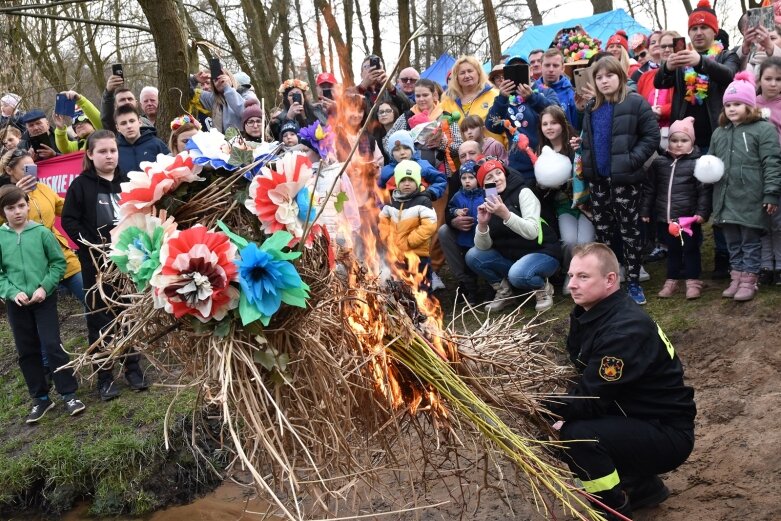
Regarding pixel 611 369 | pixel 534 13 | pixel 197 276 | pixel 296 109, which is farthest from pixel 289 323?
pixel 534 13

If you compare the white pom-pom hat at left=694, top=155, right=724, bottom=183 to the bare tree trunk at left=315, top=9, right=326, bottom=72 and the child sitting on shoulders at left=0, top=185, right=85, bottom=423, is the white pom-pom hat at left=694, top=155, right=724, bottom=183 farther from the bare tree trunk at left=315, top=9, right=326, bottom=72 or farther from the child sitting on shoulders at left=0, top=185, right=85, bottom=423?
the child sitting on shoulders at left=0, top=185, right=85, bottom=423

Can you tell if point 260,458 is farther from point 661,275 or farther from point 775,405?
Result: point 661,275

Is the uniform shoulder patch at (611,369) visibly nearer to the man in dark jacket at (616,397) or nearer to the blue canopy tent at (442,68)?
the man in dark jacket at (616,397)

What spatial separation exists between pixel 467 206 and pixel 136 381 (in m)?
3.04

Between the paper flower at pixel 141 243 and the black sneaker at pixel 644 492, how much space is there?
99.1 inches

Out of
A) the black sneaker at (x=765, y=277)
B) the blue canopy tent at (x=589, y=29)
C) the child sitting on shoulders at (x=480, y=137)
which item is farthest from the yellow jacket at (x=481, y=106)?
the blue canopy tent at (x=589, y=29)

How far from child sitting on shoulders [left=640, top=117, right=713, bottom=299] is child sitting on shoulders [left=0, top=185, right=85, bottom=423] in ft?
15.0

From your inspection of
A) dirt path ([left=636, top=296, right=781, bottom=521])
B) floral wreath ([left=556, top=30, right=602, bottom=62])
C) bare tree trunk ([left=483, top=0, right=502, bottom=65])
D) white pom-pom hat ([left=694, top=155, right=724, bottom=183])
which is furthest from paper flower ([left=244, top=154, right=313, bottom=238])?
bare tree trunk ([left=483, top=0, right=502, bottom=65])

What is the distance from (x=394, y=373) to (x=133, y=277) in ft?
3.72

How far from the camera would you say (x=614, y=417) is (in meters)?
3.54

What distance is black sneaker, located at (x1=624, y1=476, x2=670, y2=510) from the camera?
147 inches

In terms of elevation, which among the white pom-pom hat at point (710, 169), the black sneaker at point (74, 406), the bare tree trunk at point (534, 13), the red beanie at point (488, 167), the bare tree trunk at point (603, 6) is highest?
the bare tree trunk at point (534, 13)

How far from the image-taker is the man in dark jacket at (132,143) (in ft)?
19.5

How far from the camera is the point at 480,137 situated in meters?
6.80
